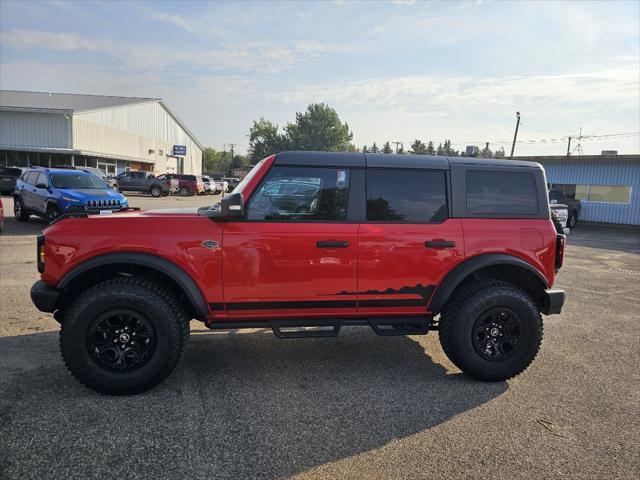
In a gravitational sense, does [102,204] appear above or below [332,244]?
below

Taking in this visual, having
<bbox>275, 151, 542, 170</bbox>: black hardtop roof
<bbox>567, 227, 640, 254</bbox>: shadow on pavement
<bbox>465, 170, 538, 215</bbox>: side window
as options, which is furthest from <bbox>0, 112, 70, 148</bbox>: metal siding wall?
<bbox>465, 170, 538, 215</bbox>: side window

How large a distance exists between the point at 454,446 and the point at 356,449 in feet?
2.22

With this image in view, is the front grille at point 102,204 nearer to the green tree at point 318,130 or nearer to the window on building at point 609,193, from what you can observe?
the window on building at point 609,193

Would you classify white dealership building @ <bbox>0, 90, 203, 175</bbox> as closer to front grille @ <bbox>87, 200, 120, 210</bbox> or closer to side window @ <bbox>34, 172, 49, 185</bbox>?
side window @ <bbox>34, 172, 49, 185</bbox>

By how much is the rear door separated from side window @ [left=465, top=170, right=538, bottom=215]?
277mm

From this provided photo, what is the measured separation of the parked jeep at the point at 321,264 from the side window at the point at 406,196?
0.03ft

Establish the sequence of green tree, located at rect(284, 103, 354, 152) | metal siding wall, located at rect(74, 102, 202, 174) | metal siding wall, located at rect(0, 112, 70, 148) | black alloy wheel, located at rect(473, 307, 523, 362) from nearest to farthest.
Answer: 1. black alloy wheel, located at rect(473, 307, 523, 362)
2. metal siding wall, located at rect(0, 112, 70, 148)
3. metal siding wall, located at rect(74, 102, 202, 174)
4. green tree, located at rect(284, 103, 354, 152)

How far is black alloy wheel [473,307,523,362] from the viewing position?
165 inches

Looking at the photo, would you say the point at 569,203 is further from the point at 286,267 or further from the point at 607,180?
the point at 286,267

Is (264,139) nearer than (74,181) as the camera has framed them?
No

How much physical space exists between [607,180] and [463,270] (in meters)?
23.2

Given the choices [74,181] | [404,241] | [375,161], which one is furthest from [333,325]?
[74,181]

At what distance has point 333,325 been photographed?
4.05 m

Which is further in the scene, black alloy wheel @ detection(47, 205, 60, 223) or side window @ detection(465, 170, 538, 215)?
black alloy wheel @ detection(47, 205, 60, 223)
